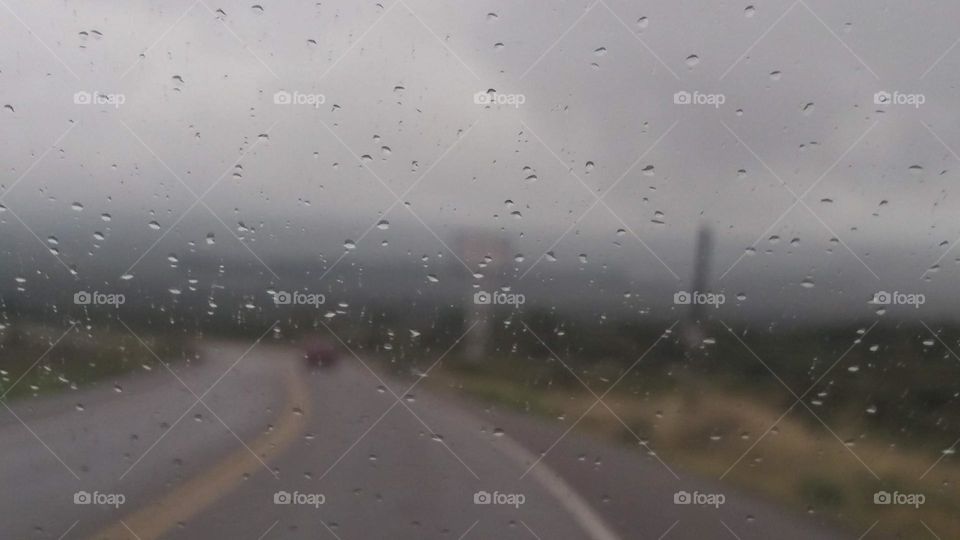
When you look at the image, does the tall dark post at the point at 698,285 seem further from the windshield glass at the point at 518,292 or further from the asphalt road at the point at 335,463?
the asphalt road at the point at 335,463

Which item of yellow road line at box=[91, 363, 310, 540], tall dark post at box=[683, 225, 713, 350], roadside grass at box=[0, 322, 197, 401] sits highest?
tall dark post at box=[683, 225, 713, 350]

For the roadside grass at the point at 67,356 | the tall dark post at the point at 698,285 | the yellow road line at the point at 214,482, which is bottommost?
the yellow road line at the point at 214,482

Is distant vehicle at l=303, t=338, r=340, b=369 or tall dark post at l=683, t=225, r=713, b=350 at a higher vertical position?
tall dark post at l=683, t=225, r=713, b=350

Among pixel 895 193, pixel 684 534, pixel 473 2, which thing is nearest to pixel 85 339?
pixel 473 2

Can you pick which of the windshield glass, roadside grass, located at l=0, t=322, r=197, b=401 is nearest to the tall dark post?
the windshield glass

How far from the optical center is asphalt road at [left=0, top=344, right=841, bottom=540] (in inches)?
72.8

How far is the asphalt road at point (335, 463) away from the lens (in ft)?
6.07

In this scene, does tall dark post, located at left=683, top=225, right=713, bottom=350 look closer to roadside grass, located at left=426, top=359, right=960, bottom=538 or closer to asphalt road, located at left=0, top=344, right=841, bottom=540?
roadside grass, located at left=426, top=359, right=960, bottom=538

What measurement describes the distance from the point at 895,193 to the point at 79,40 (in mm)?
2631

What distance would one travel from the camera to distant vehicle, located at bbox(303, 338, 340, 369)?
6.07 ft

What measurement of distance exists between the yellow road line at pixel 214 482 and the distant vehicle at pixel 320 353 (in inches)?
2.2

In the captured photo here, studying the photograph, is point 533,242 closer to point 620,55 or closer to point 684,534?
point 620,55

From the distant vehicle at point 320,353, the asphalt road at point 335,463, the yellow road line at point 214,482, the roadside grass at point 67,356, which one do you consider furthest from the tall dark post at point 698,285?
the roadside grass at point 67,356

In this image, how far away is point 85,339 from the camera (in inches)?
74.4
